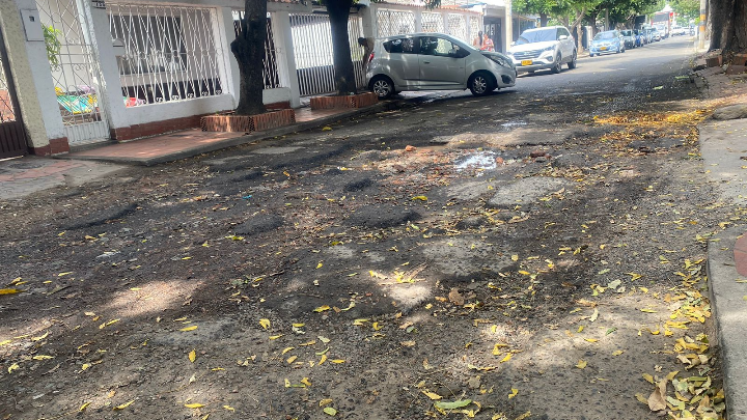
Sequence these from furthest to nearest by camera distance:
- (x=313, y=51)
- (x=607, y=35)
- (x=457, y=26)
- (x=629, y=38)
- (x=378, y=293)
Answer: (x=629, y=38) < (x=607, y=35) < (x=457, y=26) < (x=313, y=51) < (x=378, y=293)

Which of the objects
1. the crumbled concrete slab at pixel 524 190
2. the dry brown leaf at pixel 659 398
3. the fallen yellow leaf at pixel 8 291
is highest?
the fallen yellow leaf at pixel 8 291

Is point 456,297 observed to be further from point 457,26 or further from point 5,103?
point 457,26

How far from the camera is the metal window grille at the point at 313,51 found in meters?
16.8

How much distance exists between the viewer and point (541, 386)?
2461mm

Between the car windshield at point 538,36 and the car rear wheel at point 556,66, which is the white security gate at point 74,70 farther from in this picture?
the car windshield at point 538,36

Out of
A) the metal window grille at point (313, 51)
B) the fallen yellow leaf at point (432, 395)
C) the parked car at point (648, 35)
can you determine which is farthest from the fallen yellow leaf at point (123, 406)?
the parked car at point (648, 35)

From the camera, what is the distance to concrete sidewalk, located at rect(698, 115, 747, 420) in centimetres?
215

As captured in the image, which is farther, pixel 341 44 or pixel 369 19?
pixel 369 19

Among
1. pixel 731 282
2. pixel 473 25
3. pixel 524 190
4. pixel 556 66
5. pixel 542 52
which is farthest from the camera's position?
pixel 473 25

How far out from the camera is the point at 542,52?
2162 cm

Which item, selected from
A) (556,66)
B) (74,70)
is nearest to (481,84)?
(556,66)

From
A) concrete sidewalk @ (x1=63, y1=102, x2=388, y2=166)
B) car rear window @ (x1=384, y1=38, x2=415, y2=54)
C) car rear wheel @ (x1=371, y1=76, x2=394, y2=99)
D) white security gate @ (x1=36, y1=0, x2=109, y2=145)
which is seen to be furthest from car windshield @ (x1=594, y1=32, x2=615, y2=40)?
white security gate @ (x1=36, y1=0, x2=109, y2=145)

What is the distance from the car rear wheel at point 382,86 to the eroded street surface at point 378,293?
9328 mm

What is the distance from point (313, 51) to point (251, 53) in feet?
21.7
